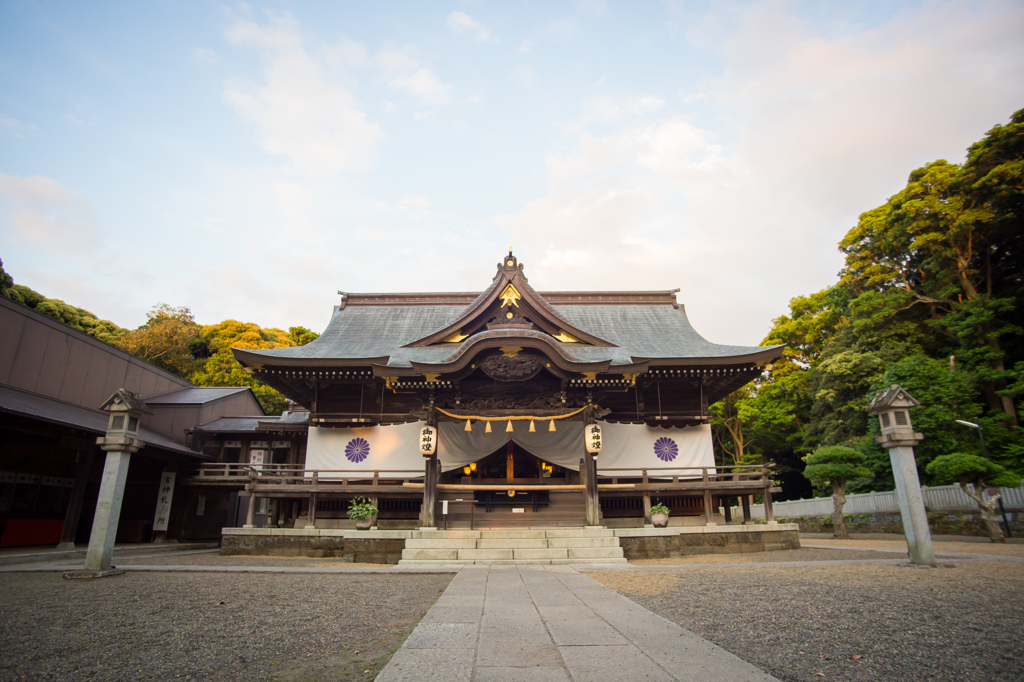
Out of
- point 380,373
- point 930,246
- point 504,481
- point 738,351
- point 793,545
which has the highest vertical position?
point 930,246

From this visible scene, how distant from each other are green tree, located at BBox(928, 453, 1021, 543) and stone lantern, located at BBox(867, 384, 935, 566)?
764cm

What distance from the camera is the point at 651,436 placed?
15.7m

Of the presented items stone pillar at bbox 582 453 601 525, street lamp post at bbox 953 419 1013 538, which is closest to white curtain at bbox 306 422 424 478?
stone pillar at bbox 582 453 601 525

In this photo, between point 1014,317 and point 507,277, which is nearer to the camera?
point 507,277

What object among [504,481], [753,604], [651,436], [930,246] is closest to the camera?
[753,604]

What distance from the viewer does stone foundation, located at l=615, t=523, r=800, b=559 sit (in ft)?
39.4

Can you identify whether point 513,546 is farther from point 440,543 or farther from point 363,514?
point 363,514

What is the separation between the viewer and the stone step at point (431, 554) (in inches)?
440

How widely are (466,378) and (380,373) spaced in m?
2.34

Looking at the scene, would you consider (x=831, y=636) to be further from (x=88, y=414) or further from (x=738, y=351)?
(x=88, y=414)

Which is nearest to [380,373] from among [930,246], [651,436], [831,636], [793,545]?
[651,436]

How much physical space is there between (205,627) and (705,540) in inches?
454

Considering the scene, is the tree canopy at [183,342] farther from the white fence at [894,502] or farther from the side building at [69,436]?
the white fence at [894,502]

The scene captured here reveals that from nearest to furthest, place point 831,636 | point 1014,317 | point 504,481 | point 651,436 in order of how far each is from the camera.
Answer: point 831,636
point 504,481
point 651,436
point 1014,317
